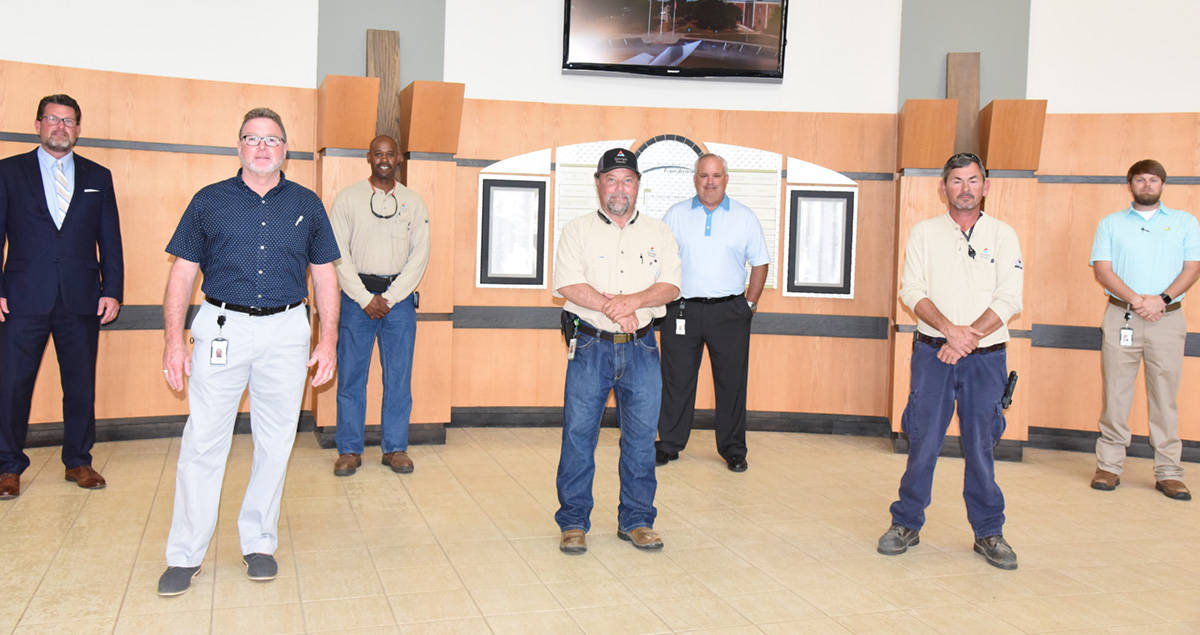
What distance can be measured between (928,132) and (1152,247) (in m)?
1.61

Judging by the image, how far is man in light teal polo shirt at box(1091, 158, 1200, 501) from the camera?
224 inches

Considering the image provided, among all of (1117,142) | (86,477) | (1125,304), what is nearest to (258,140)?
(86,477)

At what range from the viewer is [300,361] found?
3.73 m

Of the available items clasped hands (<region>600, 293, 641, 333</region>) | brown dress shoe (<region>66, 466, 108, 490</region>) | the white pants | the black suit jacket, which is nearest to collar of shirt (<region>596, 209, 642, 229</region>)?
clasped hands (<region>600, 293, 641, 333</region>)

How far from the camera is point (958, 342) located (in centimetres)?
404

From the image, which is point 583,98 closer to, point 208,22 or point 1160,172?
point 208,22

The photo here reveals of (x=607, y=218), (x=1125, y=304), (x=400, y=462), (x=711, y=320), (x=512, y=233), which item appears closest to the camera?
(x=607, y=218)

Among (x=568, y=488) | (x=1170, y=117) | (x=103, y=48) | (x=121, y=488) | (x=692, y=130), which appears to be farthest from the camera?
(x=692, y=130)

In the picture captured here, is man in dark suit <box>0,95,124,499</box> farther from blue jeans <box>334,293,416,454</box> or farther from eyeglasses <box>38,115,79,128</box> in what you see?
blue jeans <box>334,293,416,454</box>

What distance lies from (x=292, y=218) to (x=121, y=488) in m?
2.33

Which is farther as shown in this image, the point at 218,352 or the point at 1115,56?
the point at 1115,56

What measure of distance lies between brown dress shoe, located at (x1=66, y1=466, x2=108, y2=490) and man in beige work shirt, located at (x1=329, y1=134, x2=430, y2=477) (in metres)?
1.28

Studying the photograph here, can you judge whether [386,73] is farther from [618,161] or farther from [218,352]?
[218,352]

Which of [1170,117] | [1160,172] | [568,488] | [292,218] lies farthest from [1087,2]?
[292,218]
